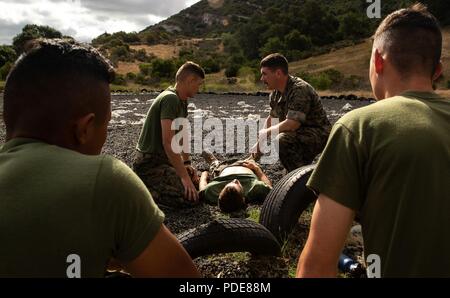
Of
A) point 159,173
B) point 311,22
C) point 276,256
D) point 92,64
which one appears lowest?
point 276,256

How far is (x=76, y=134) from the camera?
66.4 inches

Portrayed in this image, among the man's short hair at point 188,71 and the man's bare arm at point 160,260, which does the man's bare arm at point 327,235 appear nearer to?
the man's bare arm at point 160,260

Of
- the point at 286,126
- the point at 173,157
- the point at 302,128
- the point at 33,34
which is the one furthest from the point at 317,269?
the point at 33,34

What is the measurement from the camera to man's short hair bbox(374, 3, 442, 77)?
209 centimetres

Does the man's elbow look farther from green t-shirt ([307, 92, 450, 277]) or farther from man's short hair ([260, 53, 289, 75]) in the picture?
man's short hair ([260, 53, 289, 75])

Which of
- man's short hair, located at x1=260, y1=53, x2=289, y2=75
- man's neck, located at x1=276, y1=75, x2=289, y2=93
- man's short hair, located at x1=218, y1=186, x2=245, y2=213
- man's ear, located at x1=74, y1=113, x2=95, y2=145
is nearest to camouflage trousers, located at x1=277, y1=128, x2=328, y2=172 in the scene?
man's neck, located at x1=276, y1=75, x2=289, y2=93

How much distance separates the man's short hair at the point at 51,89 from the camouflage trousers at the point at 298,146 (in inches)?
204

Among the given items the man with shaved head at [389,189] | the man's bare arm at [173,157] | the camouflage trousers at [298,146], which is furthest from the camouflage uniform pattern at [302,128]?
the man with shaved head at [389,189]

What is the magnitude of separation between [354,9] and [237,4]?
7019 centimetres

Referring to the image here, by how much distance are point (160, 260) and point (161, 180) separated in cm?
431

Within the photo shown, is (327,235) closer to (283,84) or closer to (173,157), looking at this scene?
(173,157)

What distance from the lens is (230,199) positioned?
18.1ft

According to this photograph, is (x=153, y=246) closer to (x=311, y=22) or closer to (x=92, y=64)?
(x=92, y=64)
